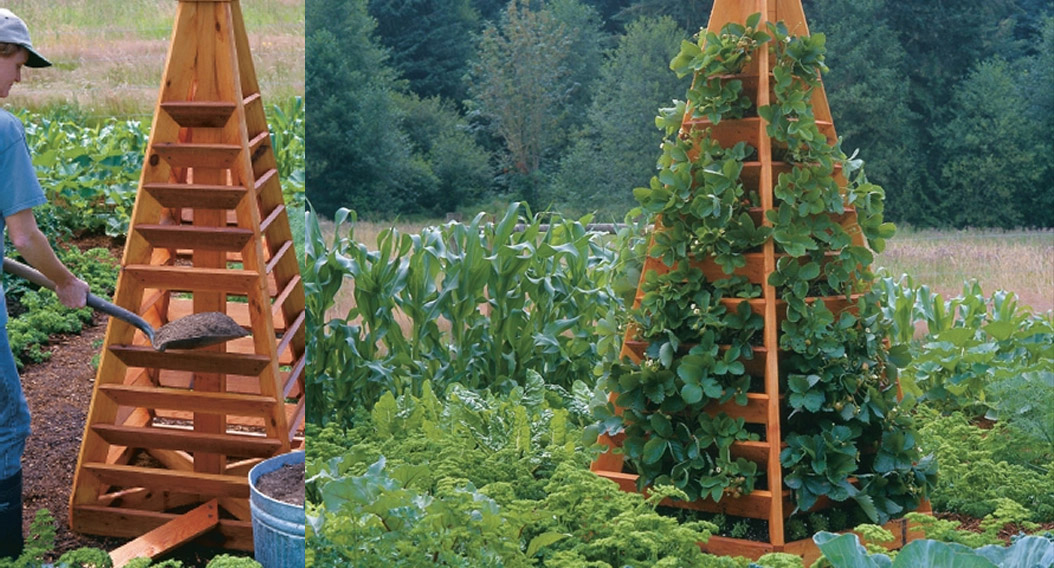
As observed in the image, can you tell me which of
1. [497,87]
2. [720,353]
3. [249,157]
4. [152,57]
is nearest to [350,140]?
[497,87]

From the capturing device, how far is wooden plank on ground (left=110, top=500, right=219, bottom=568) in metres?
2.65

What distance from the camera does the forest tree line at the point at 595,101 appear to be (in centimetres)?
193

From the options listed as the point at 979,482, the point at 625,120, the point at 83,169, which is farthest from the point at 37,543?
the point at 83,169

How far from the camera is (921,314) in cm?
375

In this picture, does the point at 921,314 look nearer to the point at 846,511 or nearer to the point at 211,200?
the point at 846,511

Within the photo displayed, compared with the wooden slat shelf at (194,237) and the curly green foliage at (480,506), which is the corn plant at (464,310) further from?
the curly green foliage at (480,506)

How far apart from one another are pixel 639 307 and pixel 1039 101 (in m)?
1.84

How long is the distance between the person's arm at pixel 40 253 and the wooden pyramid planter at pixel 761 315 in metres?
1.24

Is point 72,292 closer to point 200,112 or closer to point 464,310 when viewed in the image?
point 200,112

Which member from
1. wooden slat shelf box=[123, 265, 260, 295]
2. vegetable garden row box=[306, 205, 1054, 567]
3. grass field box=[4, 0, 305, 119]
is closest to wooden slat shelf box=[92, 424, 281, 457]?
vegetable garden row box=[306, 205, 1054, 567]

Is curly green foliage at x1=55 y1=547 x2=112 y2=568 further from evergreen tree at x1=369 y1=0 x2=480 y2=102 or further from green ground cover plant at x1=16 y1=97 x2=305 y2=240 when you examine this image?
green ground cover plant at x1=16 y1=97 x2=305 y2=240

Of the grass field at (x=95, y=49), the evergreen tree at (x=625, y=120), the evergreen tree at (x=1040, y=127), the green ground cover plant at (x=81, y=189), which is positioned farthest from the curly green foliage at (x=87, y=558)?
the evergreen tree at (x=1040, y=127)

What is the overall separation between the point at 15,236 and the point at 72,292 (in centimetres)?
19

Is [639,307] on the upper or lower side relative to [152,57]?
lower
